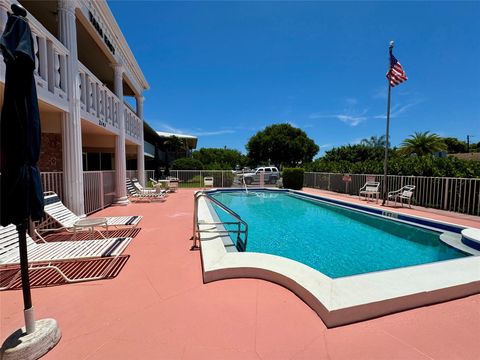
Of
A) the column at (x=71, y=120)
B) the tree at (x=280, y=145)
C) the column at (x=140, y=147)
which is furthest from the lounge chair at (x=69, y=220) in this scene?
the tree at (x=280, y=145)

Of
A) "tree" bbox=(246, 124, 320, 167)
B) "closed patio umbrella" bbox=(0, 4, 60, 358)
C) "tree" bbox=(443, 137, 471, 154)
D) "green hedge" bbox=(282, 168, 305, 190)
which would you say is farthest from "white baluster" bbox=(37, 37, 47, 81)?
"tree" bbox=(443, 137, 471, 154)

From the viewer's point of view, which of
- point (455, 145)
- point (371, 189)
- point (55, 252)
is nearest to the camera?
point (55, 252)

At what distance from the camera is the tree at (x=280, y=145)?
38.0 meters

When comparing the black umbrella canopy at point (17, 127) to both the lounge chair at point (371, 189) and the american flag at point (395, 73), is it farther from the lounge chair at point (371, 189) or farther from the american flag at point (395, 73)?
the lounge chair at point (371, 189)

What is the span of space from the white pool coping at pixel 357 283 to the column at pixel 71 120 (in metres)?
4.84

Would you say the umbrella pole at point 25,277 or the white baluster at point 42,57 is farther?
the white baluster at point 42,57

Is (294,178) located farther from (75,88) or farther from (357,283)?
(357,283)

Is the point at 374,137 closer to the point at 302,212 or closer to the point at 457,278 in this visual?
the point at 302,212

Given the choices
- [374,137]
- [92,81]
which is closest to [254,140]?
[374,137]

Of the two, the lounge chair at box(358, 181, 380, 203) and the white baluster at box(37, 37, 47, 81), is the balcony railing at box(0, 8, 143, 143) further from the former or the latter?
the lounge chair at box(358, 181, 380, 203)

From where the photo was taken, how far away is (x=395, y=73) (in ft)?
33.4

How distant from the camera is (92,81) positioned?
305 inches

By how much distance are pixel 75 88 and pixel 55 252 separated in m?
4.74

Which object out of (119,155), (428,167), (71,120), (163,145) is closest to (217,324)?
(71,120)
